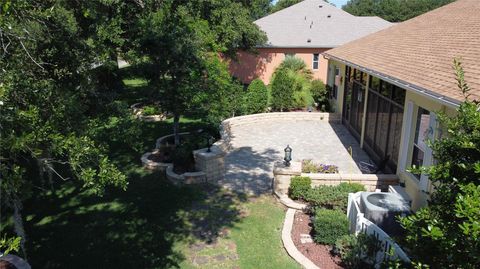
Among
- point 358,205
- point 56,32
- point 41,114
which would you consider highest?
point 56,32

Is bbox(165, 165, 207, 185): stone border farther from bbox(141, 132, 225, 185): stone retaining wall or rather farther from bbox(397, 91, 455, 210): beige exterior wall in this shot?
bbox(397, 91, 455, 210): beige exterior wall

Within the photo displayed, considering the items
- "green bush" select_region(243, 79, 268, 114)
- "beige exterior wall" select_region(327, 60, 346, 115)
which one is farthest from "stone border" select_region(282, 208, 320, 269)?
"green bush" select_region(243, 79, 268, 114)

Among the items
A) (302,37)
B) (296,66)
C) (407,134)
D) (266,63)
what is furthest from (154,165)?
(302,37)

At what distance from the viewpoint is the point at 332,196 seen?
875 cm

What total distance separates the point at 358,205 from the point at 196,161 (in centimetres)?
507

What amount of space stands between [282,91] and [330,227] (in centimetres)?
1344

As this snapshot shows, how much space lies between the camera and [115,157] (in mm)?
13234

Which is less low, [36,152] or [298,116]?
[36,152]

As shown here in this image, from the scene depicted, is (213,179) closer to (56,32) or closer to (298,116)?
(56,32)

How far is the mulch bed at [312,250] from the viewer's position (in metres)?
7.00

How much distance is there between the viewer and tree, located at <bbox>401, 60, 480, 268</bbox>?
10.1 feet

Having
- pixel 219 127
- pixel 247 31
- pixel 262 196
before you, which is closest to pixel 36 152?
pixel 262 196

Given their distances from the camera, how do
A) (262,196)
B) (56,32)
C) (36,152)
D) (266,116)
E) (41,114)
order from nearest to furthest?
(36,152)
(41,114)
(56,32)
(262,196)
(266,116)

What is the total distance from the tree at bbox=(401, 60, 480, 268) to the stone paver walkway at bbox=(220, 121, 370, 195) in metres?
6.87
